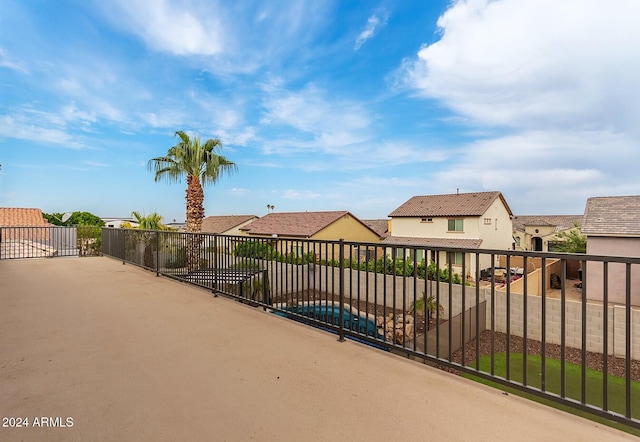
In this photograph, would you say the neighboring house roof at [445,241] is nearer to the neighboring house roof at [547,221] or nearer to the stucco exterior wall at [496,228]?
the stucco exterior wall at [496,228]

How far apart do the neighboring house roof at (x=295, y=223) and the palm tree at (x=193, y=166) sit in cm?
964

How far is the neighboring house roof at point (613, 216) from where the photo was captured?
1050 cm

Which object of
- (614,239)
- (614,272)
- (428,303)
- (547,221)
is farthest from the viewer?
(547,221)

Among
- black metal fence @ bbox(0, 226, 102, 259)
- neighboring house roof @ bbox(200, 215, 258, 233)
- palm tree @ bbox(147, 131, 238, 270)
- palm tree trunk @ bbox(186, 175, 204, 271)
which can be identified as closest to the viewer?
black metal fence @ bbox(0, 226, 102, 259)

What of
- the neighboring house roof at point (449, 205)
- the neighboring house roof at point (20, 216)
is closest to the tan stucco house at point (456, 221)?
the neighboring house roof at point (449, 205)

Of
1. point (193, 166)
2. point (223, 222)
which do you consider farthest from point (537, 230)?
point (193, 166)

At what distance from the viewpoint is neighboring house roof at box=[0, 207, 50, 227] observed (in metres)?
21.3

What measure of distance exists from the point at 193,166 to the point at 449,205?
16001 mm

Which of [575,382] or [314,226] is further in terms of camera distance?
[314,226]

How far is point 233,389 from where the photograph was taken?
1.83m

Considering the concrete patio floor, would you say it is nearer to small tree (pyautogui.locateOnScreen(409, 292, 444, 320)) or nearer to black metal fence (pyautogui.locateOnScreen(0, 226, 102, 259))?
small tree (pyautogui.locateOnScreen(409, 292, 444, 320))

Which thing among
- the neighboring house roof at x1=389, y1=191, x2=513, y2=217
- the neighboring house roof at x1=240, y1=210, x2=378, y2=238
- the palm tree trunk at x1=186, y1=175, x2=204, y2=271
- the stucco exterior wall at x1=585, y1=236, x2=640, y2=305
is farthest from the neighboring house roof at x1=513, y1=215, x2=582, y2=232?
the palm tree trunk at x1=186, y1=175, x2=204, y2=271

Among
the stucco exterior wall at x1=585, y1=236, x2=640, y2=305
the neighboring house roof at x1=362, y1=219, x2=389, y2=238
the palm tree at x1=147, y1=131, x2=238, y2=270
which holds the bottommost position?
the stucco exterior wall at x1=585, y1=236, x2=640, y2=305

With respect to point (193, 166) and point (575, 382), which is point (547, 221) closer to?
point (575, 382)
